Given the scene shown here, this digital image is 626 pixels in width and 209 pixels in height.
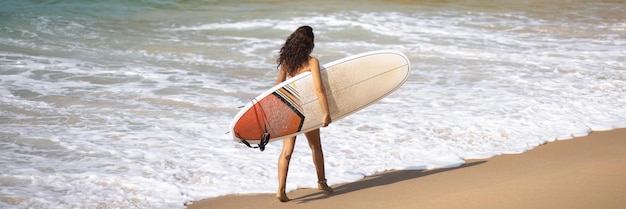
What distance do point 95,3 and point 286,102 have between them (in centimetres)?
1313

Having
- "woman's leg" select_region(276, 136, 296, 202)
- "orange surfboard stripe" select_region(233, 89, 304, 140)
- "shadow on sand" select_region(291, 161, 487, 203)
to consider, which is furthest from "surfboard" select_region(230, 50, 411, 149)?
"shadow on sand" select_region(291, 161, 487, 203)

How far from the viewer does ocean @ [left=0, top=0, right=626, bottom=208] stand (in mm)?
5602

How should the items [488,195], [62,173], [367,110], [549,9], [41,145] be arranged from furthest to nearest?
1. [549,9]
2. [367,110]
3. [41,145]
4. [62,173]
5. [488,195]

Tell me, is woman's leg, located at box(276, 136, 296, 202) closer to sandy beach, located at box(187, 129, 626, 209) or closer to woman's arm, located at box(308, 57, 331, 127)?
sandy beach, located at box(187, 129, 626, 209)

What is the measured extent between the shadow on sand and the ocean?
12cm

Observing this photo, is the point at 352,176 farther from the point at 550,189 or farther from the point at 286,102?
the point at 550,189

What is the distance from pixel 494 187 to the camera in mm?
4871

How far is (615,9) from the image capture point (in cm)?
1889

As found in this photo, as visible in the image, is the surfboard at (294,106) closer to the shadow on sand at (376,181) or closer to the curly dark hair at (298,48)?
the curly dark hair at (298,48)

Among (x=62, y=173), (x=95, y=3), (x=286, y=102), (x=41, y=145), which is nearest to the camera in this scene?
(x=286, y=102)

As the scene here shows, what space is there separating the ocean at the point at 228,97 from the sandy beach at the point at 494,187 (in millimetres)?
210

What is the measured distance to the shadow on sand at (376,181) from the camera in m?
5.07

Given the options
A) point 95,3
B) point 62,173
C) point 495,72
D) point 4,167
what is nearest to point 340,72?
point 62,173

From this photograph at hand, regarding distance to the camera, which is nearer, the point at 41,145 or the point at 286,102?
the point at 286,102
